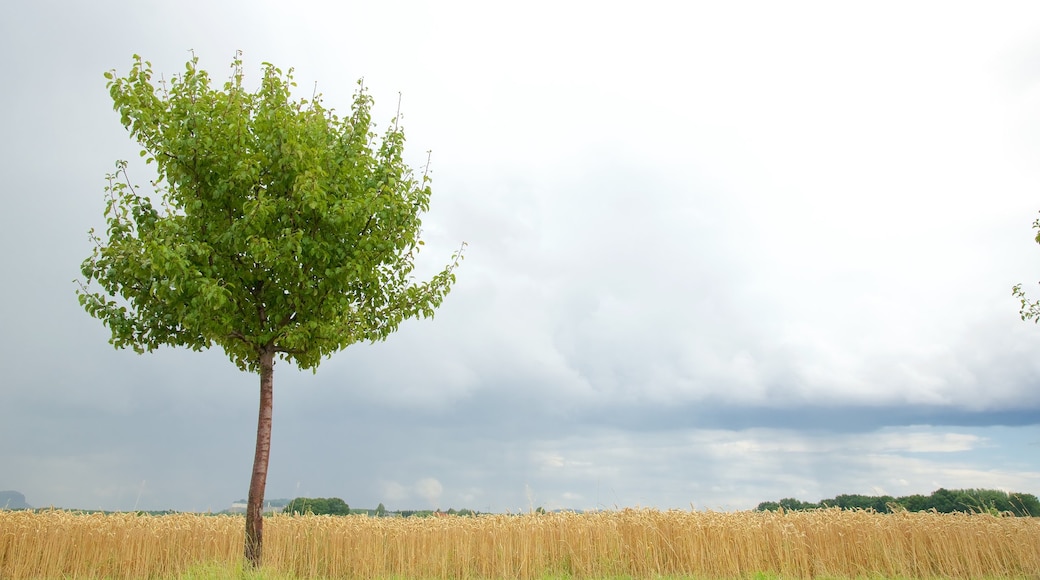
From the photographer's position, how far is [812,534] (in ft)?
43.8

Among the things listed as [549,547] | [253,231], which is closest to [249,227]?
[253,231]

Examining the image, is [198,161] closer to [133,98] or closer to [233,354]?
[133,98]

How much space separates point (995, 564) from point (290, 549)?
14.2 metres

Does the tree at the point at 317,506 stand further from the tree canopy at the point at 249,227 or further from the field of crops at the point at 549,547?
the tree canopy at the point at 249,227

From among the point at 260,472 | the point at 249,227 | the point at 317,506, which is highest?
the point at 249,227

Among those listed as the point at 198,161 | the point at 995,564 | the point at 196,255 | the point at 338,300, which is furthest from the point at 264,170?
the point at 995,564

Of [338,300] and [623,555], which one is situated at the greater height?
[338,300]

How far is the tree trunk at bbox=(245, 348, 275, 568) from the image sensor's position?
1150cm

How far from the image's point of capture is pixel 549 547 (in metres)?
13.0

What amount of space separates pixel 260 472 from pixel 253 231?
4.26m

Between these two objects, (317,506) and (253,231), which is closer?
(253,231)

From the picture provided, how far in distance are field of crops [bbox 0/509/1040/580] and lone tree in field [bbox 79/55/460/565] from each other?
2008 mm

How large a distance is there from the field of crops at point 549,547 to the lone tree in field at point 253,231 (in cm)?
201

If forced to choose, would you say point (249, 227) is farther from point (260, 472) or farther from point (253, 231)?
point (260, 472)
